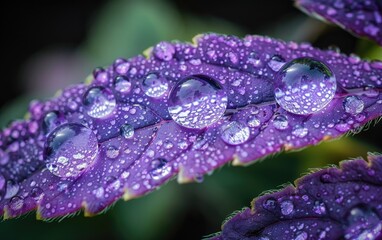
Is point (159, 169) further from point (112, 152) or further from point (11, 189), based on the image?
point (11, 189)

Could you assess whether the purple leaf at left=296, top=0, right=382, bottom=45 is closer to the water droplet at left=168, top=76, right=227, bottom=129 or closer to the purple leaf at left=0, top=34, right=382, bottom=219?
the purple leaf at left=0, top=34, right=382, bottom=219

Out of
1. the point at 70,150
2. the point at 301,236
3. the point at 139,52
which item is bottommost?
the point at 139,52

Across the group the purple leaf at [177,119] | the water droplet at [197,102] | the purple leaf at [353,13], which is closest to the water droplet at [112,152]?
the purple leaf at [177,119]

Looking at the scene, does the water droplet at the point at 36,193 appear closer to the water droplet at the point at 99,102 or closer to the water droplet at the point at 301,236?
the water droplet at the point at 99,102

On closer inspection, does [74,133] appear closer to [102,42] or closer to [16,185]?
[16,185]

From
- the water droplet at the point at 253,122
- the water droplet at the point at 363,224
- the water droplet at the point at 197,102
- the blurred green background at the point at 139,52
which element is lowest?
the blurred green background at the point at 139,52

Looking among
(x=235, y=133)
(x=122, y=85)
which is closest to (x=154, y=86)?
(x=122, y=85)
